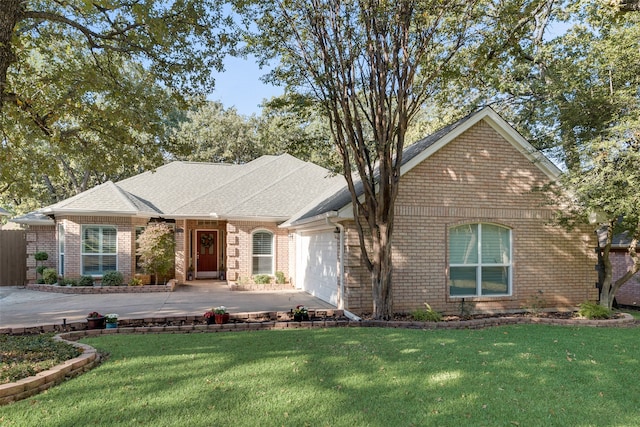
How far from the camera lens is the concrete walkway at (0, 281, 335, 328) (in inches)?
388

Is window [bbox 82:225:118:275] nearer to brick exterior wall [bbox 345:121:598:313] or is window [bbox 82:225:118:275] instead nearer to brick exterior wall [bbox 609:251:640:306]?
brick exterior wall [bbox 345:121:598:313]

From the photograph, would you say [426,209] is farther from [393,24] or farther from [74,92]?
[74,92]

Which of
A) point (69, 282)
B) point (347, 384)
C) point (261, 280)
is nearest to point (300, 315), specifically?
point (347, 384)

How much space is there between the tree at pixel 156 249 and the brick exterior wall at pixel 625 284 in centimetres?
1725

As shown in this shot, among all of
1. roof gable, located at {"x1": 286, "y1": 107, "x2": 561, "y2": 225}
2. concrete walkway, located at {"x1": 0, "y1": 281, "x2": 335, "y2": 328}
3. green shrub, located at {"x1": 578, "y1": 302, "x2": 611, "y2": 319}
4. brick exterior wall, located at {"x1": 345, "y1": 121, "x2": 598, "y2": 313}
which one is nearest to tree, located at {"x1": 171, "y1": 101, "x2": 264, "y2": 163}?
concrete walkway, located at {"x1": 0, "y1": 281, "x2": 335, "y2": 328}

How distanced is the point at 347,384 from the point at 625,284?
1482cm

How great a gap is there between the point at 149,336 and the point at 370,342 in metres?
4.34

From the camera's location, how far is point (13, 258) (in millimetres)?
17766

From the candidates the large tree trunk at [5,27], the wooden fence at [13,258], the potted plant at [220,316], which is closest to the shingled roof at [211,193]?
the wooden fence at [13,258]

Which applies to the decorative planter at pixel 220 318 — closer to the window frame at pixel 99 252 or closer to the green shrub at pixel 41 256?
the window frame at pixel 99 252

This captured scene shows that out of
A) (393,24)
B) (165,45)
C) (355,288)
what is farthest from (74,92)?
(355,288)

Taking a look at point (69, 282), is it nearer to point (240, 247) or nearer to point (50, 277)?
point (50, 277)

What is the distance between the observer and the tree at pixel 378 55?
9.16 metres

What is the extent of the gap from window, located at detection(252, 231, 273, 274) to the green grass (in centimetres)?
897
